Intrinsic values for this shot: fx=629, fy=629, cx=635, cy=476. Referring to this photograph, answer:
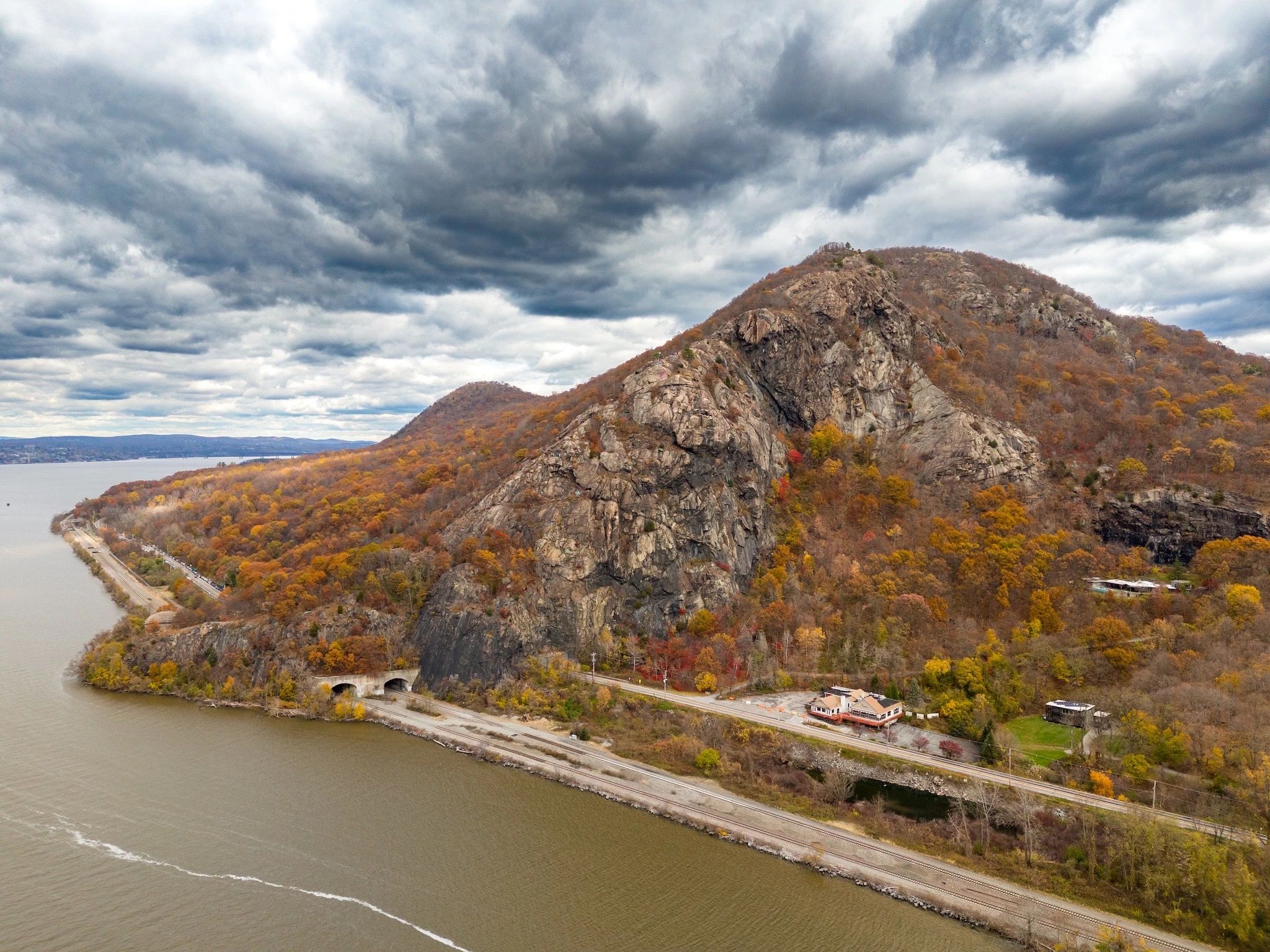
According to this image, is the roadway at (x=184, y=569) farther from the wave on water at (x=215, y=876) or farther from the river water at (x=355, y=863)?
the wave on water at (x=215, y=876)

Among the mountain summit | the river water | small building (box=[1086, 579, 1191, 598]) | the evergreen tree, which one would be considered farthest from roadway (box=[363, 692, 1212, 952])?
small building (box=[1086, 579, 1191, 598])

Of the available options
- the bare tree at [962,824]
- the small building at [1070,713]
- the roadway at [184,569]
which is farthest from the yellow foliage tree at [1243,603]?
the roadway at [184,569]

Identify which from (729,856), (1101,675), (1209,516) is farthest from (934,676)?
(1209,516)

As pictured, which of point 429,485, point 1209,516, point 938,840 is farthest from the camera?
point 429,485

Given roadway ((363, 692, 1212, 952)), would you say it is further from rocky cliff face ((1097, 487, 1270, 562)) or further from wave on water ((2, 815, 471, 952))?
rocky cliff face ((1097, 487, 1270, 562))

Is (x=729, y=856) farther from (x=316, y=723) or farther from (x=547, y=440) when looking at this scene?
(x=547, y=440)

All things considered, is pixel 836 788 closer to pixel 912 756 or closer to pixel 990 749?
pixel 912 756
